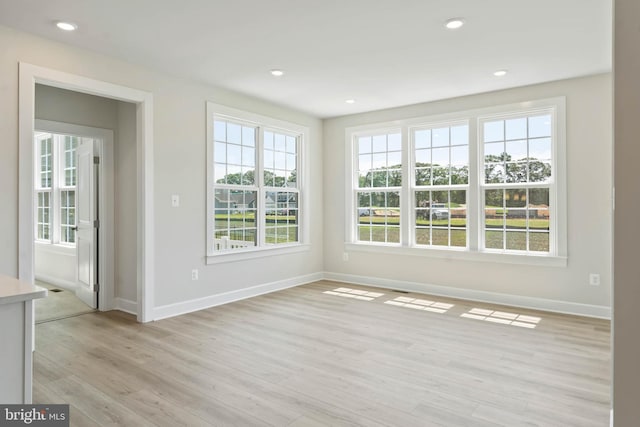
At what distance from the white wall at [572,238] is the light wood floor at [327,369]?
38cm

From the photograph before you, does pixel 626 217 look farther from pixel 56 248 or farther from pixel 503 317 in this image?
pixel 56 248

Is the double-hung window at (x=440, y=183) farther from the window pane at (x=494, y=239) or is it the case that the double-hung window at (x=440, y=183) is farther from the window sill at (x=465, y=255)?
the window pane at (x=494, y=239)

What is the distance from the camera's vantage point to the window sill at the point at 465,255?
4715 millimetres

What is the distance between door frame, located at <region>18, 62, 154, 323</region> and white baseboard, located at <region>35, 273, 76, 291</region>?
2.19 meters

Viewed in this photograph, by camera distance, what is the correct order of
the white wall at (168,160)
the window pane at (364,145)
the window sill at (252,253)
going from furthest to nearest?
the window pane at (364,145) < the window sill at (252,253) < the white wall at (168,160)

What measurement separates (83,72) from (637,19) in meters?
4.09

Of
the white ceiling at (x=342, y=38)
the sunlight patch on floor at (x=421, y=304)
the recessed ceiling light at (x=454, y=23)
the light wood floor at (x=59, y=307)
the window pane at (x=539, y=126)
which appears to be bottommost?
the sunlight patch on floor at (x=421, y=304)

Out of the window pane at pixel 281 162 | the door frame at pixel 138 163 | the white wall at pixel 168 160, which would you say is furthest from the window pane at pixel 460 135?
the door frame at pixel 138 163

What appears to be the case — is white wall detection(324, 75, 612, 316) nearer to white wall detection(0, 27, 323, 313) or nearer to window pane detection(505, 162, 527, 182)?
window pane detection(505, 162, 527, 182)

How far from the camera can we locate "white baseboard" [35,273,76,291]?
581 cm

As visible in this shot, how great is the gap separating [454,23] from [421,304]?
127 inches

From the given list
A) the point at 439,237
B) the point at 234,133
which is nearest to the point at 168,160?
the point at 234,133

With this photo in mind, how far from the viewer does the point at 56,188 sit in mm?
6125

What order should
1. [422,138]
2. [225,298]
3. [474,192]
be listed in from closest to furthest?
[225,298] → [474,192] → [422,138]
